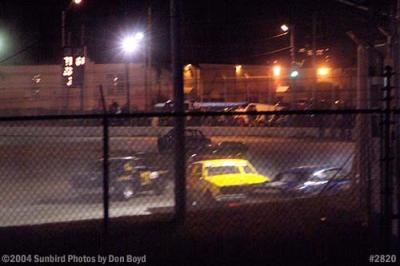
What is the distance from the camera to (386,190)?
24.2 ft

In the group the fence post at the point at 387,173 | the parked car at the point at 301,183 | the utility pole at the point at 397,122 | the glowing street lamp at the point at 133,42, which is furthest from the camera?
the glowing street lamp at the point at 133,42

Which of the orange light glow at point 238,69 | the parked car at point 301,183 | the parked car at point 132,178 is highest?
the orange light glow at point 238,69

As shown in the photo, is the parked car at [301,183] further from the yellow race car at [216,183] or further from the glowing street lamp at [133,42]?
the glowing street lamp at [133,42]

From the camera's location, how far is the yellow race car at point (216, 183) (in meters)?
11.2

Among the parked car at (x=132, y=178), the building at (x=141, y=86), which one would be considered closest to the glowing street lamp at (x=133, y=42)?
the building at (x=141, y=86)

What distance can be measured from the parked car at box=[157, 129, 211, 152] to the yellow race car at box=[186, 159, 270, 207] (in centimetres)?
47

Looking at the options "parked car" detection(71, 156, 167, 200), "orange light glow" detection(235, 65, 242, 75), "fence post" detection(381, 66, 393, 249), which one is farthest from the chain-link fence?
"orange light glow" detection(235, 65, 242, 75)

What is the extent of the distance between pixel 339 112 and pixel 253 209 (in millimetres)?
3486

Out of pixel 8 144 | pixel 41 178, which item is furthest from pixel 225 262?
pixel 8 144

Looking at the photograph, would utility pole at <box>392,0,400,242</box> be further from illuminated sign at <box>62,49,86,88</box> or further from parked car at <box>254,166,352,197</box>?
illuminated sign at <box>62,49,86,88</box>

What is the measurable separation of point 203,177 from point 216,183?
0.23 meters

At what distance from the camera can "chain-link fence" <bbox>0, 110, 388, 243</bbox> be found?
9102 millimetres

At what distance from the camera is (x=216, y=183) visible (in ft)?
37.2

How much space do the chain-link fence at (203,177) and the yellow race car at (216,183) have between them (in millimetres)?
18
